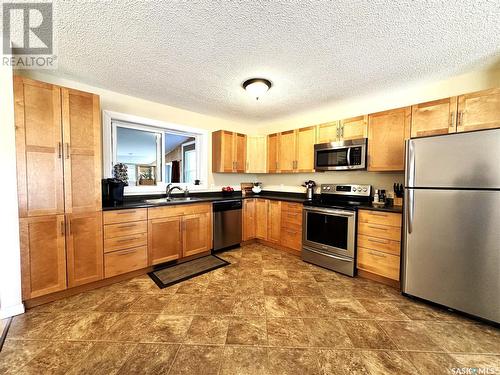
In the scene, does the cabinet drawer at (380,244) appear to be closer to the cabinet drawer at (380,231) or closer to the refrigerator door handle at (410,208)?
the cabinet drawer at (380,231)

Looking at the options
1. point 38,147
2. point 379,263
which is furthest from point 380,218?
point 38,147

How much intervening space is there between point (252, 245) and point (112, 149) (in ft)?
9.42

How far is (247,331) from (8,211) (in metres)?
2.37

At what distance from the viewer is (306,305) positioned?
204cm

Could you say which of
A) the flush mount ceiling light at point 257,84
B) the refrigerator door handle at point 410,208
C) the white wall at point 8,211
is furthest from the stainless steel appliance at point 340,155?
the white wall at point 8,211

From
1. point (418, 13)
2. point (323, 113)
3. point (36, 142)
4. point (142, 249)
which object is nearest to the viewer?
point (418, 13)

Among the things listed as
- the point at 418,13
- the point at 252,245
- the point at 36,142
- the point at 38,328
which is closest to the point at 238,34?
the point at 418,13

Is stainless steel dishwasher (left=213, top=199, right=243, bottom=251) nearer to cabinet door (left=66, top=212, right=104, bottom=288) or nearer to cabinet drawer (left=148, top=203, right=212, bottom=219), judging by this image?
cabinet drawer (left=148, top=203, right=212, bottom=219)

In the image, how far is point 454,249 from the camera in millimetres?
1882

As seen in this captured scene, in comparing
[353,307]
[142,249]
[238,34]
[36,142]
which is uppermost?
[238,34]

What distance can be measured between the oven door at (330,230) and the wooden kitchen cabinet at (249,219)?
1.12m

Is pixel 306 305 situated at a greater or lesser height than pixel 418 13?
lesser

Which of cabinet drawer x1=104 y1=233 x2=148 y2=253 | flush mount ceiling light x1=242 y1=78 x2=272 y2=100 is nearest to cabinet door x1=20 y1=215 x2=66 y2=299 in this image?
cabinet drawer x1=104 y1=233 x2=148 y2=253

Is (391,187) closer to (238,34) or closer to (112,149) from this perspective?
(238,34)
